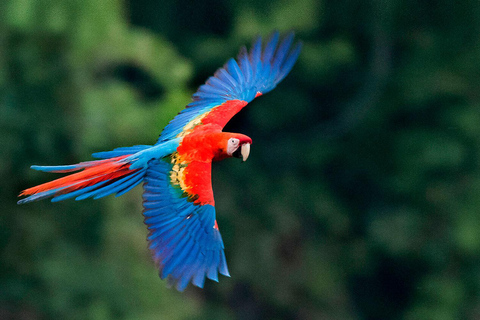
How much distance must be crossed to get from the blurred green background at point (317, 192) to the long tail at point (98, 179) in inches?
142

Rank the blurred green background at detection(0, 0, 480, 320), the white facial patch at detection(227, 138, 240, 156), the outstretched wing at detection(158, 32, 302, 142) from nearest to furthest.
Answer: the white facial patch at detection(227, 138, 240, 156) → the outstretched wing at detection(158, 32, 302, 142) → the blurred green background at detection(0, 0, 480, 320)

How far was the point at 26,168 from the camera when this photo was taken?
6.18 m

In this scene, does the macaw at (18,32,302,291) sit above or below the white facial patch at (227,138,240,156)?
below

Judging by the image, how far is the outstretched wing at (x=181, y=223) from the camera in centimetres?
298

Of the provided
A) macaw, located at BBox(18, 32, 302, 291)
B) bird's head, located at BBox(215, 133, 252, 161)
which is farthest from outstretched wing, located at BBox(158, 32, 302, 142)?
bird's head, located at BBox(215, 133, 252, 161)

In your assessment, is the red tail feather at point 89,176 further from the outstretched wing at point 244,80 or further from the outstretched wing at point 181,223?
the outstretched wing at point 244,80

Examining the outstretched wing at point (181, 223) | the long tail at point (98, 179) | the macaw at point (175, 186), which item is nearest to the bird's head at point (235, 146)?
the macaw at point (175, 186)

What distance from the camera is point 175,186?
316 centimetres

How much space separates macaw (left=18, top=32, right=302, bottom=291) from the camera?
9.80 feet

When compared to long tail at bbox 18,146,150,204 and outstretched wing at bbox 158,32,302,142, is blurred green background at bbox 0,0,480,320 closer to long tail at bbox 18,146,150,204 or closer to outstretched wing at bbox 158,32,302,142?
outstretched wing at bbox 158,32,302,142

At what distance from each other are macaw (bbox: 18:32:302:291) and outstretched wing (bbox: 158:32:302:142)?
0.12 metres

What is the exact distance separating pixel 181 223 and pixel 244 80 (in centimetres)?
106

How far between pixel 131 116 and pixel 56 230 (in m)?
1.56

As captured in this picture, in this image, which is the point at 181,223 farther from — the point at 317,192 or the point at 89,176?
the point at 317,192
